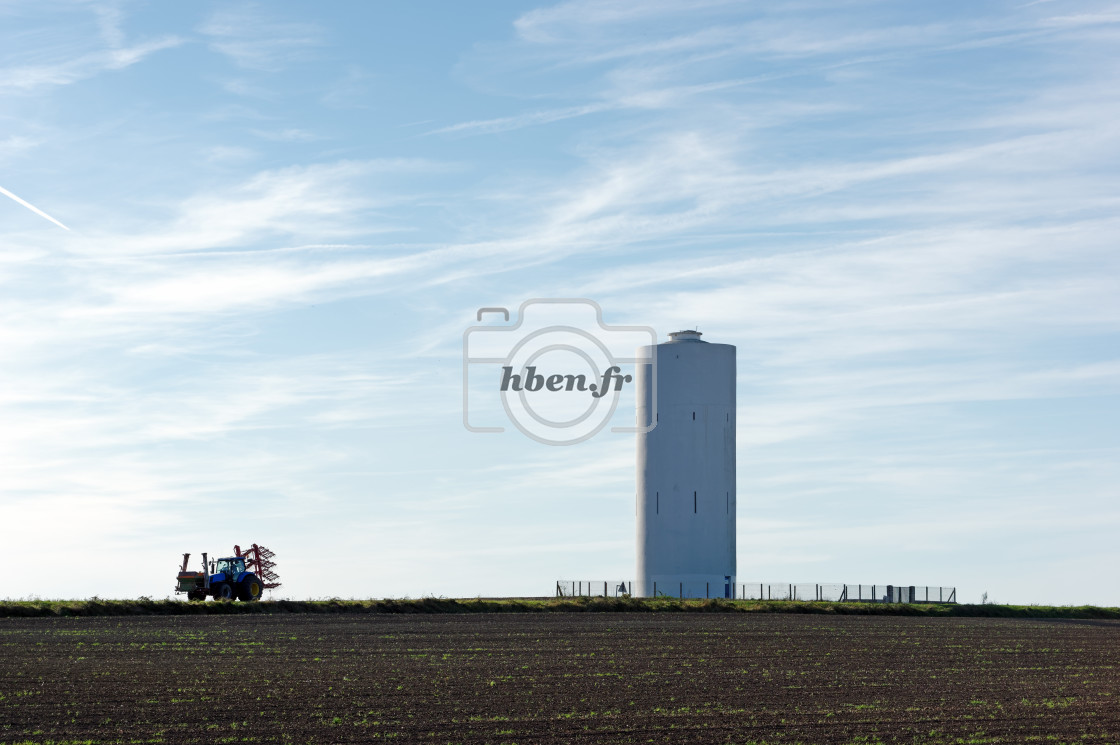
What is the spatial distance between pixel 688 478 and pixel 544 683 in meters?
28.8

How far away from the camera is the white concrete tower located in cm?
5284

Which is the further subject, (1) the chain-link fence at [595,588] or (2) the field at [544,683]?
(1) the chain-link fence at [595,588]

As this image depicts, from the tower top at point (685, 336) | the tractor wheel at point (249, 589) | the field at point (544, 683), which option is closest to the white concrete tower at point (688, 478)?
the tower top at point (685, 336)

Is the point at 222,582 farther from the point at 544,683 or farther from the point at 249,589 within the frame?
the point at 544,683

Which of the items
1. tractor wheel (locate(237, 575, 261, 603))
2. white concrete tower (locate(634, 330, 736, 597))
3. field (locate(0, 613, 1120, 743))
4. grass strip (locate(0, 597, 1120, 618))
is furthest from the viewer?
white concrete tower (locate(634, 330, 736, 597))

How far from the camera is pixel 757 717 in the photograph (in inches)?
816

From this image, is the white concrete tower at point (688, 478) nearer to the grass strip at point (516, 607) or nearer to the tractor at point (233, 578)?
the grass strip at point (516, 607)

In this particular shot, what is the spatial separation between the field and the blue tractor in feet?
25.6

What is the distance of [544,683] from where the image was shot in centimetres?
2467

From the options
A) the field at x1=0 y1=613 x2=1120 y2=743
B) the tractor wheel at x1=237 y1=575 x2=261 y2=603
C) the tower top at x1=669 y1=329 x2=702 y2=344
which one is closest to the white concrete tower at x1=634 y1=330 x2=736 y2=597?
the tower top at x1=669 y1=329 x2=702 y2=344

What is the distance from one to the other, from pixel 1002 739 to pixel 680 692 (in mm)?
6159

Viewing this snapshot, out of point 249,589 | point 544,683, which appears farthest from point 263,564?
point 544,683

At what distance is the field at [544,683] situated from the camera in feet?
63.6

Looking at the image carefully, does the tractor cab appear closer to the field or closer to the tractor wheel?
the tractor wheel
